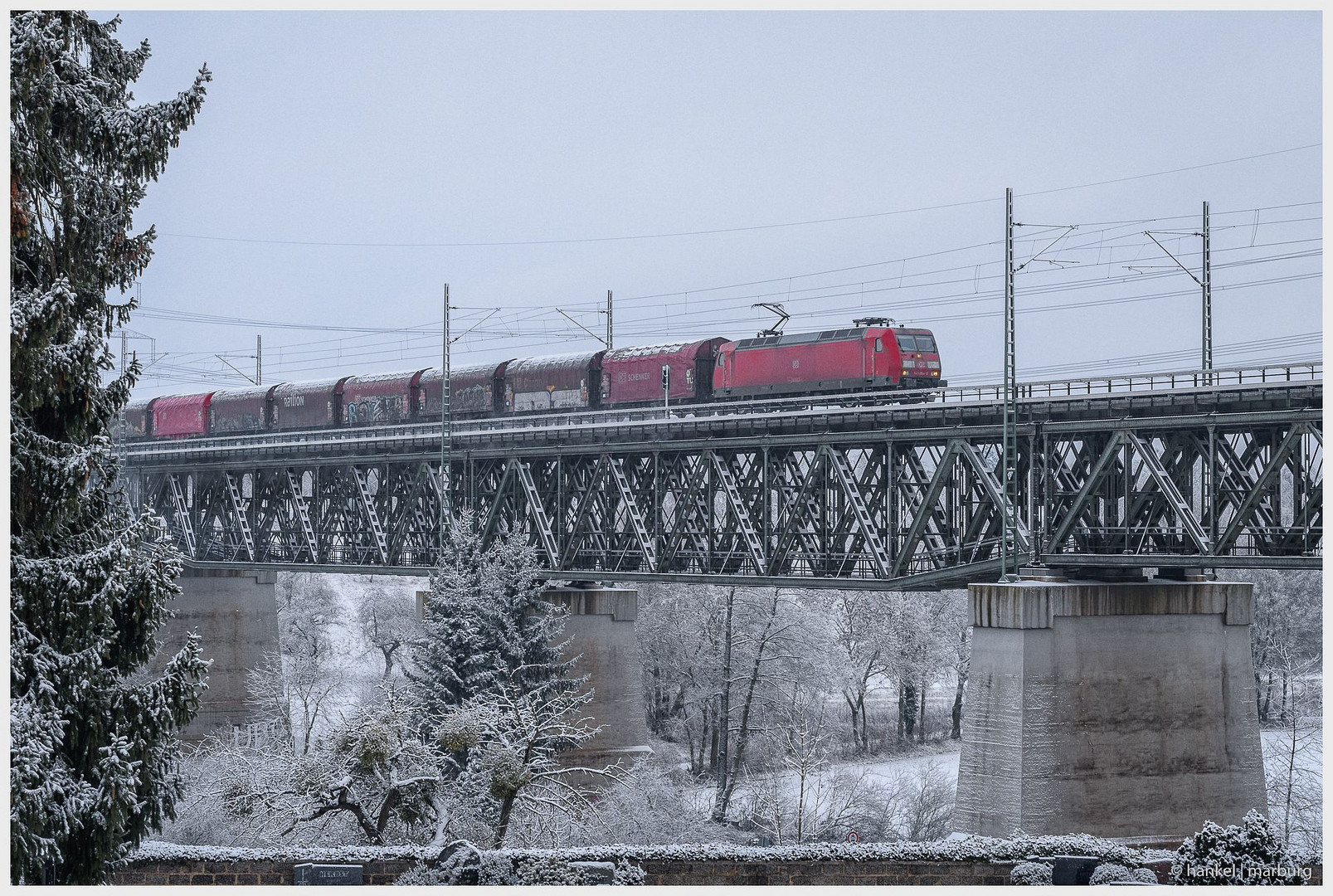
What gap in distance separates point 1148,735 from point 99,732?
91.6 ft

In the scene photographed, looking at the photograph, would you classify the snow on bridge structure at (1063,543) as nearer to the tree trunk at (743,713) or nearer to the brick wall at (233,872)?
the tree trunk at (743,713)

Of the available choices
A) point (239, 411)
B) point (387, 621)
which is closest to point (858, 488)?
point (239, 411)

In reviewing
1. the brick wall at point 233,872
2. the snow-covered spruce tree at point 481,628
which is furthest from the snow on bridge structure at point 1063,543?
the brick wall at point 233,872

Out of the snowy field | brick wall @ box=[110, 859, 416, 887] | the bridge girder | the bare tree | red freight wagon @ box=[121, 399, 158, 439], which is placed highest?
red freight wagon @ box=[121, 399, 158, 439]

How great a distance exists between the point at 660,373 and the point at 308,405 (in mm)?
23033

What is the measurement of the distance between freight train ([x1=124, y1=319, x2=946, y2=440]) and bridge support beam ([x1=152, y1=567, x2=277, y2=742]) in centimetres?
948

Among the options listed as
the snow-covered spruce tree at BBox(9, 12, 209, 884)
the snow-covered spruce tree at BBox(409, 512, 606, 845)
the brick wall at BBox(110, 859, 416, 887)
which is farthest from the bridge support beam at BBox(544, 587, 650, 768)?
the snow-covered spruce tree at BBox(9, 12, 209, 884)

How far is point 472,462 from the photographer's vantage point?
176 feet

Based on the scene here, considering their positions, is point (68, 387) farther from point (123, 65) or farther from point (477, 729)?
point (477, 729)

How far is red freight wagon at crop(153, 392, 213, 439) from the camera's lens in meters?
79.1

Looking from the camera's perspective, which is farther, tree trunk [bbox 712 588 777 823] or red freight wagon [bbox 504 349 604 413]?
red freight wagon [bbox 504 349 604 413]

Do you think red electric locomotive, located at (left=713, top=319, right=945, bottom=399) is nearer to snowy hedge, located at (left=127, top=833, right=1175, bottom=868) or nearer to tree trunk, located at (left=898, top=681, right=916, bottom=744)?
snowy hedge, located at (left=127, top=833, right=1175, bottom=868)

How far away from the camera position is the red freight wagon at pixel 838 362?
5109 centimetres

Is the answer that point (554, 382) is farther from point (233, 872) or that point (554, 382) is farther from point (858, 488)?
point (233, 872)
